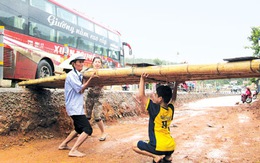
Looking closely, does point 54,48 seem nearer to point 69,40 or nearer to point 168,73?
point 69,40

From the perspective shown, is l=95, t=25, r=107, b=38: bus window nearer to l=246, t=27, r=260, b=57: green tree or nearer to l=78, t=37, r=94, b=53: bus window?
l=78, t=37, r=94, b=53: bus window

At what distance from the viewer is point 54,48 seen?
998cm

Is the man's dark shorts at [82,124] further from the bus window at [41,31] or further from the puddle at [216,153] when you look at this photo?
the bus window at [41,31]

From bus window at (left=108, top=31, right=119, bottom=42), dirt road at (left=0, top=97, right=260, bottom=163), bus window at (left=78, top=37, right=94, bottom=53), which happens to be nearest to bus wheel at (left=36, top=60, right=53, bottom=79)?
bus window at (left=78, top=37, right=94, bottom=53)

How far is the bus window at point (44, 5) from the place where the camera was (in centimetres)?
887

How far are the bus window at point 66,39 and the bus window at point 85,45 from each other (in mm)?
425

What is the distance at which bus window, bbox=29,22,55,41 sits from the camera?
888 cm

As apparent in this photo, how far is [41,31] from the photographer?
9305 millimetres

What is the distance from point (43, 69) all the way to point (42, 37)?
133 cm

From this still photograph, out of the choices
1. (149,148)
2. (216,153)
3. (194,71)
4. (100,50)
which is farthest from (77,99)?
(100,50)

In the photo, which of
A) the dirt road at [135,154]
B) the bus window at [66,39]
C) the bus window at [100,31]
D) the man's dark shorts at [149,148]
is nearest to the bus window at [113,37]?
the bus window at [100,31]

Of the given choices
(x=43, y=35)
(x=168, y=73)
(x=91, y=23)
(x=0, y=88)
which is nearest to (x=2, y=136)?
(x=0, y=88)

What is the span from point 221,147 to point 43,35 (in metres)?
7.62

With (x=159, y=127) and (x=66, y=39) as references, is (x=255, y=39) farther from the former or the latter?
(x=159, y=127)
